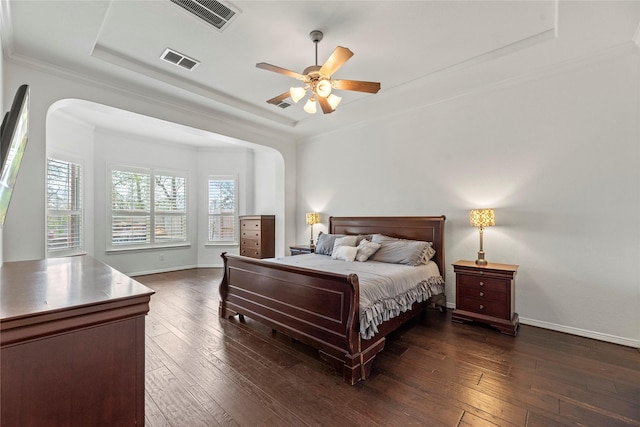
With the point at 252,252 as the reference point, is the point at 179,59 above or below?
above

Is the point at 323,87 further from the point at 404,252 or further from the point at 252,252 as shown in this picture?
the point at 252,252

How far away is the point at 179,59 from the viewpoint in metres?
3.12

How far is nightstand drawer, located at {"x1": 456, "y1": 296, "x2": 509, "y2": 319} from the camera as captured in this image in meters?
3.05

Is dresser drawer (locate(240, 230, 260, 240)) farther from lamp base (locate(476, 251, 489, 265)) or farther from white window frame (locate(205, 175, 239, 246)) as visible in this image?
lamp base (locate(476, 251, 489, 265))

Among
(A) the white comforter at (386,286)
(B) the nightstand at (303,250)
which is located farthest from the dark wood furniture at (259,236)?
(A) the white comforter at (386,286)

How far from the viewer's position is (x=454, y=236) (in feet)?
12.6

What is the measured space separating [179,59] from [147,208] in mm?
4047

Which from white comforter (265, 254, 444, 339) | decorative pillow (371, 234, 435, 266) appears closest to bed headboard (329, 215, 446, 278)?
decorative pillow (371, 234, 435, 266)

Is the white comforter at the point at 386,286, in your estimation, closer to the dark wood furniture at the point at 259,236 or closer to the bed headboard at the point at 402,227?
the bed headboard at the point at 402,227

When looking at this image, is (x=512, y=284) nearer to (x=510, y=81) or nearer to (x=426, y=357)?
(x=426, y=357)

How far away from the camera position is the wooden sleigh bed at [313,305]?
2.21 meters

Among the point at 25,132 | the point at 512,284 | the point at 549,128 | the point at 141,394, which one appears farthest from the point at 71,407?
the point at 549,128

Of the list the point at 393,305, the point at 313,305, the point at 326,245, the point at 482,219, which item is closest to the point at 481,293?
the point at 482,219

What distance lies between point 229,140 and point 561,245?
4958 mm
